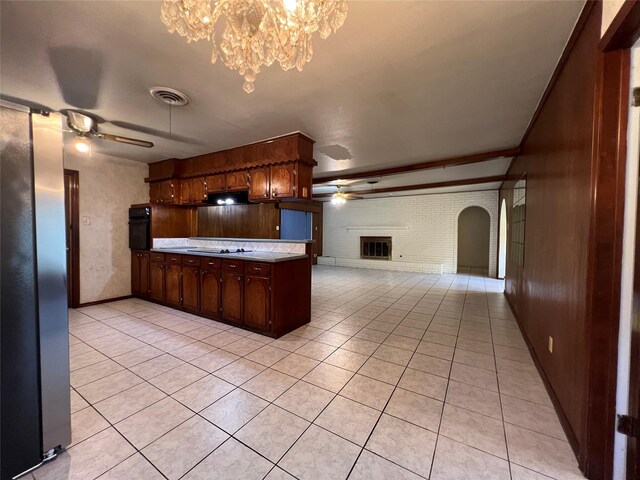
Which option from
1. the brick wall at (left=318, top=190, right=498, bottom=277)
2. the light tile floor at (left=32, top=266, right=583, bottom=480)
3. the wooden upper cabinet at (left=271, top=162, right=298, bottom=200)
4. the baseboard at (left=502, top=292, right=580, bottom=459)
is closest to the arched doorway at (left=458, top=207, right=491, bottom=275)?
the brick wall at (left=318, top=190, right=498, bottom=277)

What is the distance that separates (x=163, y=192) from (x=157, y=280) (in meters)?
1.62

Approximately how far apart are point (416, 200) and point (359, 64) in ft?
22.1

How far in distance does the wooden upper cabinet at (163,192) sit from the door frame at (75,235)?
1.06m

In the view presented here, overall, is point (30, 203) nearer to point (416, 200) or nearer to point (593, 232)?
point (593, 232)

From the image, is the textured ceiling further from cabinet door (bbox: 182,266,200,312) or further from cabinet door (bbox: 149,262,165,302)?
cabinet door (bbox: 149,262,165,302)

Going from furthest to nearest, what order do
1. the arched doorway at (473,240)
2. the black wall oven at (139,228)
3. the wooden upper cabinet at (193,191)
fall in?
the arched doorway at (473,240)
the black wall oven at (139,228)
the wooden upper cabinet at (193,191)

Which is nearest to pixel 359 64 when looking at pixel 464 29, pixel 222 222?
pixel 464 29

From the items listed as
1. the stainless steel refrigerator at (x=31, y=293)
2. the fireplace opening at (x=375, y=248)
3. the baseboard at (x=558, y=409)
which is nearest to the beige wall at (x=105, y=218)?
the stainless steel refrigerator at (x=31, y=293)

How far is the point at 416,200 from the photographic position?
8133 mm

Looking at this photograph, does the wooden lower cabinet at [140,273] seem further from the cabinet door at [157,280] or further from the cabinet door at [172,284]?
the cabinet door at [172,284]

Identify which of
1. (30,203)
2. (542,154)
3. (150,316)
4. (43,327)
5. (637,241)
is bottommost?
(150,316)

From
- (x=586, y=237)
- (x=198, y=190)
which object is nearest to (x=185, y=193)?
(x=198, y=190)

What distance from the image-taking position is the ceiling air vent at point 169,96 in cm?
234

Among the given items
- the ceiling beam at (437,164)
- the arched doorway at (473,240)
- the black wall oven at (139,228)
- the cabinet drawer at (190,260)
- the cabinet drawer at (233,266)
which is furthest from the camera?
the arched doorway at (473,240)
